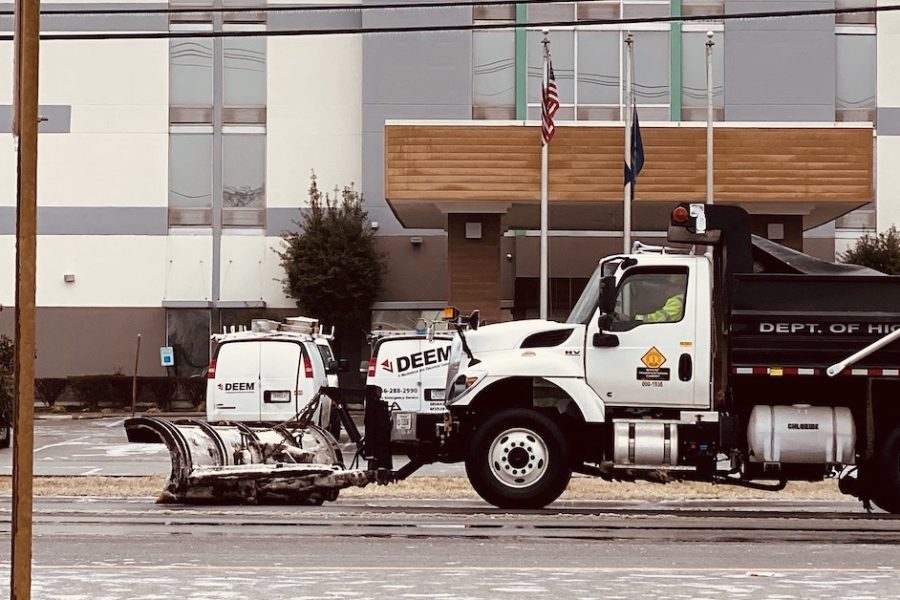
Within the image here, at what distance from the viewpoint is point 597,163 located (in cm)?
3403

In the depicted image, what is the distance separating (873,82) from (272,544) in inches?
1465

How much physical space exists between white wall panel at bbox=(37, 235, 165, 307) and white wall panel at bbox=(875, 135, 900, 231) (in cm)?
2085

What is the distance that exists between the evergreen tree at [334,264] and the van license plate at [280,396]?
58.1 feet

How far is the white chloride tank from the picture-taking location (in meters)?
13.9

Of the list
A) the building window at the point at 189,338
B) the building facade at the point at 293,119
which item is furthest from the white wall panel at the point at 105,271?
the building window at the point at 189,338

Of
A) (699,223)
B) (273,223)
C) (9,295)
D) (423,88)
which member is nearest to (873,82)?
(423,88)

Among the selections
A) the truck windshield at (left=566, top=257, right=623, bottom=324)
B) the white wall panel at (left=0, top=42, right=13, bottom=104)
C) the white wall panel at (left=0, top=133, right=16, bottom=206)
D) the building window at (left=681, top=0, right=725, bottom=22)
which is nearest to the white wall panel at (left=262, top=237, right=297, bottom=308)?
the white wall panel at (left=0, top=133, right=16, bottom=206)

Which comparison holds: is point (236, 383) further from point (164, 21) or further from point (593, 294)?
point (164, 21)

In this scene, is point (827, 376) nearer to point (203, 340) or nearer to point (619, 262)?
point (619, 262)

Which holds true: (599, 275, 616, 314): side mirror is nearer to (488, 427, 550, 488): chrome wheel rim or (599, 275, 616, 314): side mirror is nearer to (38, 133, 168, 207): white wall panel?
(488, 427, 550, 488): chrome wheel rim

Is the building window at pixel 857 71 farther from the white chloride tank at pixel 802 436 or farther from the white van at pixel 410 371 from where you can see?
the white chloride tank at pixel 802 436

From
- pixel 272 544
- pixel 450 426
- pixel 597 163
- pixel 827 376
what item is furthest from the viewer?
pixel 597 163

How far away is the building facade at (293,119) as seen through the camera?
43.9 metres

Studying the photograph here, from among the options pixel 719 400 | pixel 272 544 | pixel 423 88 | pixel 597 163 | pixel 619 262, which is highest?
pixel 423 88
